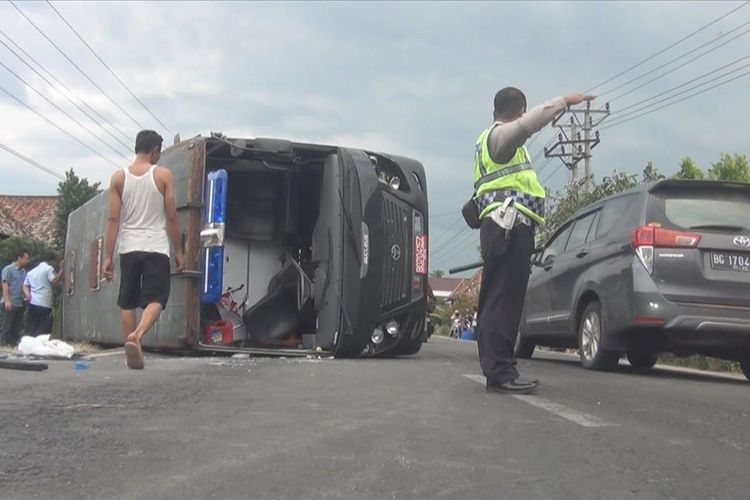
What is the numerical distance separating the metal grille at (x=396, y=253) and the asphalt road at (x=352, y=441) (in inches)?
137

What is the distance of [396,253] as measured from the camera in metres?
9.54

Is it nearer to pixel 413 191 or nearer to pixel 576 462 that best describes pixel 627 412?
pixel 576 462

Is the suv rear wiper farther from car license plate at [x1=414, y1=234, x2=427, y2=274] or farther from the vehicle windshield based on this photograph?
car license plate at [x1=414, y1=234, x2=427, y2=274]

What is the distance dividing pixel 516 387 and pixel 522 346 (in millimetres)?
5599

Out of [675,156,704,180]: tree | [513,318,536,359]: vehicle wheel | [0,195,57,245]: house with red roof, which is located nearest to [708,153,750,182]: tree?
[675,156,704,180]: tree

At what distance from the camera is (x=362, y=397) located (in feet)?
16.8

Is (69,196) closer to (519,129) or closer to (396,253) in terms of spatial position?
(396,253)

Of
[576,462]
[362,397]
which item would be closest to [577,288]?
[362,397]

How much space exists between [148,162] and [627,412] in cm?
417

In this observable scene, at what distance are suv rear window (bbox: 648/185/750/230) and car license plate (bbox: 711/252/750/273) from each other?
0.85 ft

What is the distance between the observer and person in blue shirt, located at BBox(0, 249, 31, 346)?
14.4m

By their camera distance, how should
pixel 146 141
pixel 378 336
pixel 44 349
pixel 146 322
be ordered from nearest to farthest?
pixel 146 322
pixel 146 141
pixel 44 349
pixel 378 336

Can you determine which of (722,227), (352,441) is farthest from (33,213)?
(352,441)

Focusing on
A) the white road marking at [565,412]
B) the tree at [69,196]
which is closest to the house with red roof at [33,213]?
the tree at [69,196]
